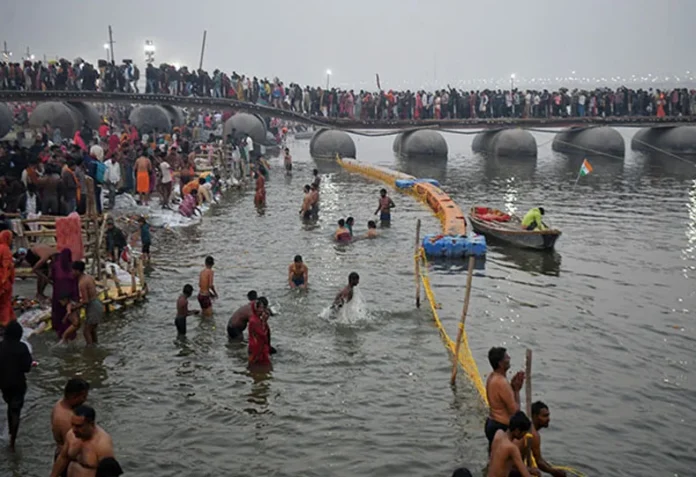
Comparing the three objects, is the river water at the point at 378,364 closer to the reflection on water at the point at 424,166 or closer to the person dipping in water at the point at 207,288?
the person dipping in water at the point at 207,288

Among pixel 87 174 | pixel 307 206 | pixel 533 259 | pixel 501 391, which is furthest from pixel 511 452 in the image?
pixel 307 206

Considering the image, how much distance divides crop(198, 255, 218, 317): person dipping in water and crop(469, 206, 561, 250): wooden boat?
32.7 ft

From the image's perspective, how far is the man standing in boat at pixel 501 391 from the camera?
359 inches

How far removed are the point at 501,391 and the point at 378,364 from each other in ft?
15.0

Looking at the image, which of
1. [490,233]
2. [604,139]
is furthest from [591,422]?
[604,139]

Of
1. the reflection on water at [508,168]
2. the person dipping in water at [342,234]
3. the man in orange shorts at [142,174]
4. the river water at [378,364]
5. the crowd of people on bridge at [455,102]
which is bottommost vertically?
the river water at [378,364]

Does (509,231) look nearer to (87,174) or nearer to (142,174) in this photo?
(142,174)

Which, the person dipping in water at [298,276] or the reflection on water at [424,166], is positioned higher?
the reflection on water at [424,166]

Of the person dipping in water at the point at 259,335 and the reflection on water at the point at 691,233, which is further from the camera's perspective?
the reflection on water at the point at 691,233

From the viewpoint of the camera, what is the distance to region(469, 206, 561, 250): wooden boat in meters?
21.8

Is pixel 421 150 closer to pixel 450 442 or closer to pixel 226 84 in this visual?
pixel 226 84

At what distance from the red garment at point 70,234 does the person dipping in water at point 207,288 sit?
2367 millimetres

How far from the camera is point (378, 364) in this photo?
13523mm

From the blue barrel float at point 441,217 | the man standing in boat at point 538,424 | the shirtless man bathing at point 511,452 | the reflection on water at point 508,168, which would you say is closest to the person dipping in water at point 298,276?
the blue barrel float at point 441,217
